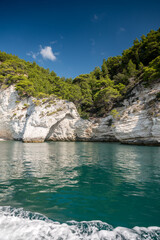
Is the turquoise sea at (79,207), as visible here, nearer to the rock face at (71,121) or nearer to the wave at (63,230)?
the wave at (63,230)

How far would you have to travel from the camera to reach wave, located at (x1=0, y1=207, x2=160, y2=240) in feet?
9.43

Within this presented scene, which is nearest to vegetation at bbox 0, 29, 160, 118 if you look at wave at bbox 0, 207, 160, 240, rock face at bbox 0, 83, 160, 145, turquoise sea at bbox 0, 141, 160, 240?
rock face at bbox 0, 83, 160, 145

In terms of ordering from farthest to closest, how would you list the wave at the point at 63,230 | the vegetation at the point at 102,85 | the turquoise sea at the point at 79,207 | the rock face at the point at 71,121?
the vegetation at the point at 102,85, the rock face at the point at 71,121, the turquoise sea at the point at 79,207, the wave at the point at 63,230

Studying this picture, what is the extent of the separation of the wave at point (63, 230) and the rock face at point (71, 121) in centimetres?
2130

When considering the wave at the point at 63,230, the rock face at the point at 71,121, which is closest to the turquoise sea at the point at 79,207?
the wave at the point at 63,230

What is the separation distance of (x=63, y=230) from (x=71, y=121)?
31385 mm

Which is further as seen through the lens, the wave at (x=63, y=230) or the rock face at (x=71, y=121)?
the rock face at (x=71, y=121)

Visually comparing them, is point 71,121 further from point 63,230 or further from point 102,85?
point 63,230

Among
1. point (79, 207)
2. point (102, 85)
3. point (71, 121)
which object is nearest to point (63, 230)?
point (79, 207)

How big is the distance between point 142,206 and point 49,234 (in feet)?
9.39

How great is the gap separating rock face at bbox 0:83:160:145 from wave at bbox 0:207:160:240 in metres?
21.3

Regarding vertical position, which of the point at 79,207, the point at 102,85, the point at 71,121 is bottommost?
the point at 79,207

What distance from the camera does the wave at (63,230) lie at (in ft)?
9.43

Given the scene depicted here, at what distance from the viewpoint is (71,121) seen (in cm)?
3431
